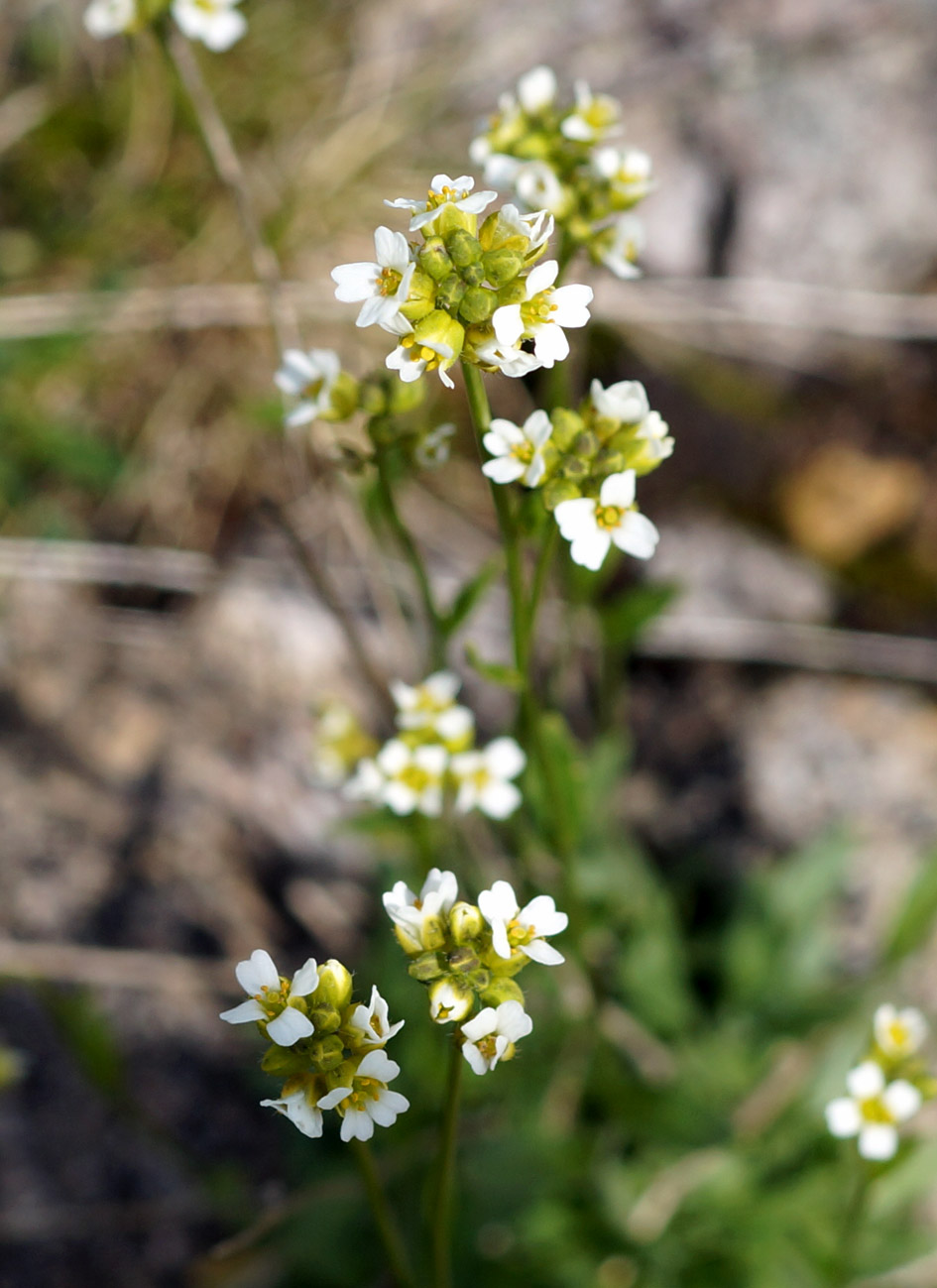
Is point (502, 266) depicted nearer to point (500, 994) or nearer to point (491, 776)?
point (500, 994)

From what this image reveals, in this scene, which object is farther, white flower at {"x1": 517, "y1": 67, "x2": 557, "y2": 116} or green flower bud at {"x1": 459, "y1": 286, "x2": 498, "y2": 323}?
white flower at {"x1": 517, "y1": 67, "x2": 557, "y2": 116}

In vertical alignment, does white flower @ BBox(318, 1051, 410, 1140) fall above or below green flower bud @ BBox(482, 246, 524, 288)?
below

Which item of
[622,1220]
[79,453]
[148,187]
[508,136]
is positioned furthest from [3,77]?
[622,1220]

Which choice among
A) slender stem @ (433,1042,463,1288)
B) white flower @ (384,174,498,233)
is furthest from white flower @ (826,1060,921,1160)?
white flower @ (384,174,498,233)

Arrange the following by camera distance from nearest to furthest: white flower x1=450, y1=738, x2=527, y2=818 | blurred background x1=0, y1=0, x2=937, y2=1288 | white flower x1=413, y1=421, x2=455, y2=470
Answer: white flower x1=413, y1=421, x2=455, y2=470, white flower x1=450, y1=738, x2=527, y2=818, blurred background x1=0, y1=0, x2=937, y2=1288

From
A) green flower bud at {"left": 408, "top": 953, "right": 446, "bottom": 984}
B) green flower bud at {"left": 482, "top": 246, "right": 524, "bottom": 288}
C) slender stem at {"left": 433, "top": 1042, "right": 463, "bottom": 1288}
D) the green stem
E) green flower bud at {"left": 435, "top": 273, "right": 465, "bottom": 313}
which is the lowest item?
slender stem at {"left": 433, "top": 1042, "right": 463, "bottom": 1288}

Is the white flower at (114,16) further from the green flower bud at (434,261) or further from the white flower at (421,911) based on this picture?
the white flower at (421,911)

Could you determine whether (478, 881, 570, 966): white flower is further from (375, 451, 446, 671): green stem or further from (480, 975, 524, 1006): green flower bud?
(375, 451, 446, 671): green stem
